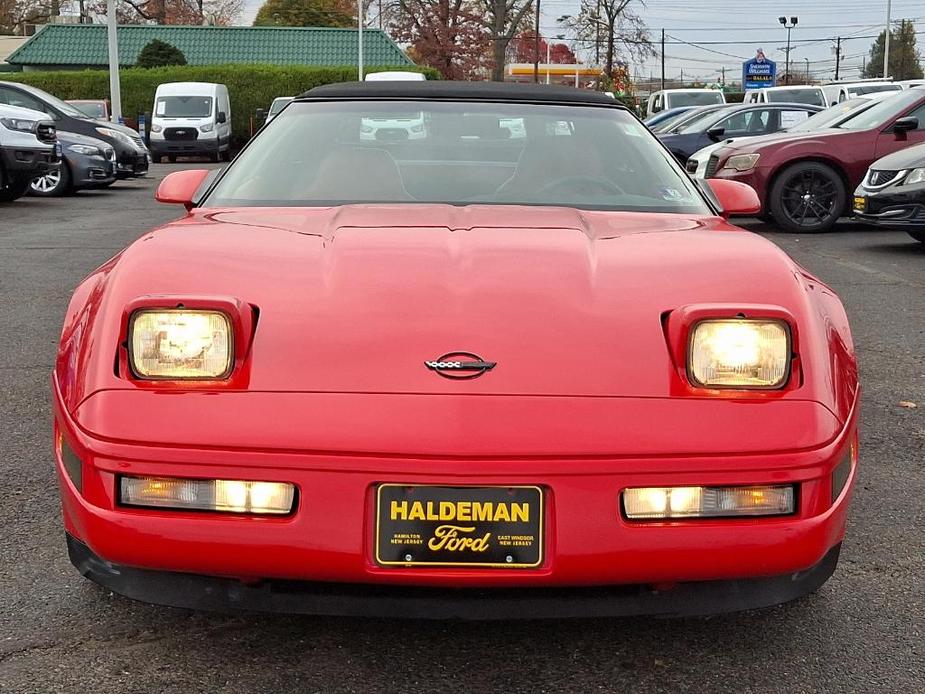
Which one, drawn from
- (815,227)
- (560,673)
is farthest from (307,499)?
(815,227)

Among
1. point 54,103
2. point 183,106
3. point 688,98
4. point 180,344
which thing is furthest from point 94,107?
point 180,344

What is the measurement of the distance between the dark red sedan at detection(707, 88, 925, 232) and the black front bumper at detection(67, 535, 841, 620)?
1077 centimetres

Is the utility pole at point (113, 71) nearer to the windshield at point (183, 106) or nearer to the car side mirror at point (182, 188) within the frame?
the windshield at point (183, 106)

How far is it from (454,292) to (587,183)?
1.18 meters

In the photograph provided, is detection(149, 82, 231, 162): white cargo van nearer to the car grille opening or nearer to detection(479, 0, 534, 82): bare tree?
detection(479, 0, 534, 82): bare tree

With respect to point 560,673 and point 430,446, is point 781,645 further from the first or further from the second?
point 430,446

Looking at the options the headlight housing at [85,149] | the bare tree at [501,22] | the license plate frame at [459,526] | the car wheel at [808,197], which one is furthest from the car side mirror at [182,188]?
the bare tree at [501,22]

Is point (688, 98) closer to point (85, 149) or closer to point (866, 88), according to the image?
point (866, 88)

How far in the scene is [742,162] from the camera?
42.6 feet

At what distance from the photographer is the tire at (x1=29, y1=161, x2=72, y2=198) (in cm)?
1733

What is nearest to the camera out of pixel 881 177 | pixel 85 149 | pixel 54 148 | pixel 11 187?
pixel 881 177

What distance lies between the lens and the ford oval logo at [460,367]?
92.2 inches

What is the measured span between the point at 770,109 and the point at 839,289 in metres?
9.53

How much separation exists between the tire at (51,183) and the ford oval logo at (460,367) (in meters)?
16.1
